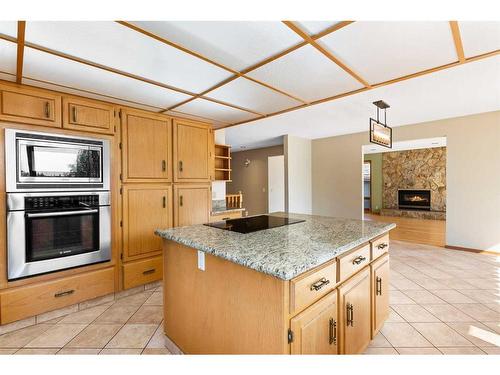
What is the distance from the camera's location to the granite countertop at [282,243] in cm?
107

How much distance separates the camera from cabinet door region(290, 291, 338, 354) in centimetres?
108

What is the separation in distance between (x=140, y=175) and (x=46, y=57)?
1.37 meters

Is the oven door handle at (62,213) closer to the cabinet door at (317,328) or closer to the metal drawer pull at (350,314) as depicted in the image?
the cabinet door at (317,328)

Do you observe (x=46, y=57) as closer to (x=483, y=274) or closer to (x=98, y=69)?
(x=98, y=69)

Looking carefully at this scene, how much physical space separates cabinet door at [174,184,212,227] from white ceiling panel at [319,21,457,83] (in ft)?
7.68

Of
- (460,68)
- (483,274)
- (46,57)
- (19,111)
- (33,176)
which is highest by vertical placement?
(460,68)

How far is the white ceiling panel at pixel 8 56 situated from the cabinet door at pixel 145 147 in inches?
38.2

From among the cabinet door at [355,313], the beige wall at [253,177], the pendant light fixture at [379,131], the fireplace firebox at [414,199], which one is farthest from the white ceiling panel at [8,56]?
the fireplace firebox at [414,199]

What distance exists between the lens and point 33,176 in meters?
2.12

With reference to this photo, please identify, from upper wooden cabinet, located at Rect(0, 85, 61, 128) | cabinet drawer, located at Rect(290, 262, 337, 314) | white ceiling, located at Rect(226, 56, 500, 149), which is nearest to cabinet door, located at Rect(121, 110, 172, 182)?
upper wooden cabinet, located at Rect(0, 85, 61, 128)

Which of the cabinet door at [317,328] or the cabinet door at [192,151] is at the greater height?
the cabinet door at [192,151]

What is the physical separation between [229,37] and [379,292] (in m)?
2.13

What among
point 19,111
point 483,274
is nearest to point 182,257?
point 19,111
